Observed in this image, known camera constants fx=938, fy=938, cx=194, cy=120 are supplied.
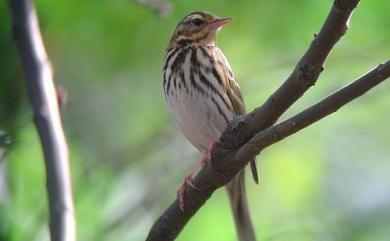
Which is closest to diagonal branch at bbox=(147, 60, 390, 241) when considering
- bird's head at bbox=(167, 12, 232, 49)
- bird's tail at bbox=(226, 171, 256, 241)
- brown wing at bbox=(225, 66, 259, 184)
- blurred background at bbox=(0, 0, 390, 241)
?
blurred background at bbox=(0, 0, 390, 241)

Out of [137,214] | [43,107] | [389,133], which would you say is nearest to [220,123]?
[137,214]

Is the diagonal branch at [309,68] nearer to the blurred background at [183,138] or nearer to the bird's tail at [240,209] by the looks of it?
the blurred background at [183,138]

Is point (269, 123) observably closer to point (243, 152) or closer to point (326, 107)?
point (243, 152)

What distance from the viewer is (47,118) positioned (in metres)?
3.23

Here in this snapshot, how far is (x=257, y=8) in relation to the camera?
7.61m

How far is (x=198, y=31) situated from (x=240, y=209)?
123 cm

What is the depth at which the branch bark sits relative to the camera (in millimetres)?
2992

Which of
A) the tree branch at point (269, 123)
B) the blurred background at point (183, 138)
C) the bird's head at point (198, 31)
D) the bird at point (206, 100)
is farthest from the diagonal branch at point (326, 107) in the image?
the bird's head at point (198, 31)

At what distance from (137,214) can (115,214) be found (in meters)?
1.02

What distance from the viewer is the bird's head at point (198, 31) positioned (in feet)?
20.2

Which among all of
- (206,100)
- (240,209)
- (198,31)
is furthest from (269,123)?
(198,31)

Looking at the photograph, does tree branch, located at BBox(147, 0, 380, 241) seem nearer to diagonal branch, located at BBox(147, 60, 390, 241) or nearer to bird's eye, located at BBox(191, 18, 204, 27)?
diagonal branch, located at BBox(147, 60, 390, 241)

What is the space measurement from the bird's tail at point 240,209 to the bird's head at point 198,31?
37.4 inches

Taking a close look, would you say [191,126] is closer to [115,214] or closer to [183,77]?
[183,77]
